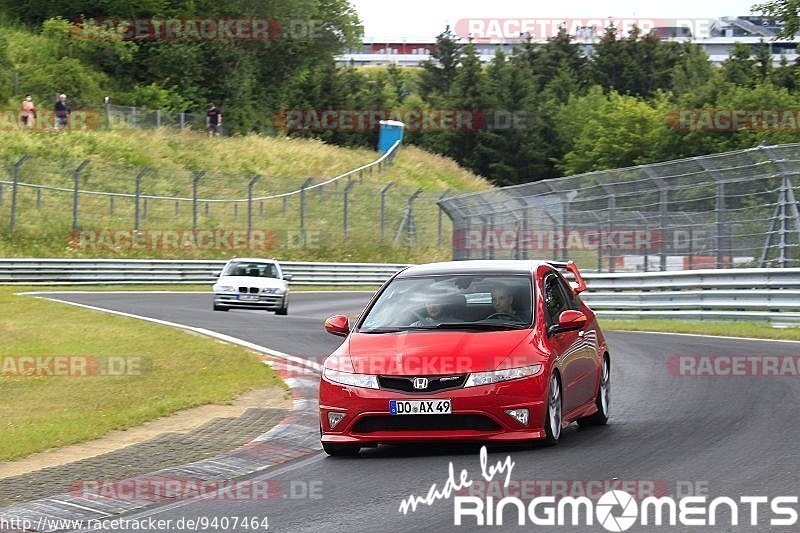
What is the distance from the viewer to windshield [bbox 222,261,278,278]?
104ft

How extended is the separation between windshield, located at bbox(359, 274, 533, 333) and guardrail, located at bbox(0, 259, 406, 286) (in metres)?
30.3

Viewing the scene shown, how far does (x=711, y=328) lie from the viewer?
22984 mm

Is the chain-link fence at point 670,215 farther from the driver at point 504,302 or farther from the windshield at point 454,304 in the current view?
the driver at point 504,302

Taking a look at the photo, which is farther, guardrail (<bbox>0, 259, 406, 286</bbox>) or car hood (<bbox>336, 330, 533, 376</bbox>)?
guardrail (<bbox>0, 259, 406, 286</bbox>)

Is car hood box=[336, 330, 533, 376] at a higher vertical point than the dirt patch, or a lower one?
higher

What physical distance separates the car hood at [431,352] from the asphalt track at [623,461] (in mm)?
632

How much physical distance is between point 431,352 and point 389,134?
69.2 meters

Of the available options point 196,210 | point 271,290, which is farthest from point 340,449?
point 196,210

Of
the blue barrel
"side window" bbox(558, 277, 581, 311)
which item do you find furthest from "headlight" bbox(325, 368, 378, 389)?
the blue barrel

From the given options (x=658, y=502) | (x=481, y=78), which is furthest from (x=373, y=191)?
(x=481, y=78)

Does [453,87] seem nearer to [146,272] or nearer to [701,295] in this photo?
[146,272]

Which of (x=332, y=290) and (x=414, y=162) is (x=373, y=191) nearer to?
(x=332, y=290)

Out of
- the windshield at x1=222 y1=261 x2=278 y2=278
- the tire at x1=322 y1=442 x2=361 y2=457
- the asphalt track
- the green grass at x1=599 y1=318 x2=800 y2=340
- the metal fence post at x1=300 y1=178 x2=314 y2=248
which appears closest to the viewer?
the asphalt track

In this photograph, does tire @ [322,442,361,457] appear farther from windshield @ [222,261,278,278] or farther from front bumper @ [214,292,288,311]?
windshield @ [222,261,278,278]
